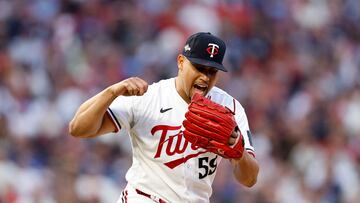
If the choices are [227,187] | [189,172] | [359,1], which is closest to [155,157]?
[189,172]

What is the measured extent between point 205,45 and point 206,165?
2.24 feet

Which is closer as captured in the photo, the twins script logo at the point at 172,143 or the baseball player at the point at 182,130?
the baseball player at the point at 182,130

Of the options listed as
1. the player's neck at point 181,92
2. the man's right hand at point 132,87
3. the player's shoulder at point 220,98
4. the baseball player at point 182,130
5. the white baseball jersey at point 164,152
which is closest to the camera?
the man's right hand at point 132,87

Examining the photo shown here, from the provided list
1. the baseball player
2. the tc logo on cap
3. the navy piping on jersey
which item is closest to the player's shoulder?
the baseball player

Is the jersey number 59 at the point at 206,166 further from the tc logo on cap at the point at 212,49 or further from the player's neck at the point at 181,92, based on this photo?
the tc logo on cap at the point at 212,49

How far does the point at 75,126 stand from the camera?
5.55 m

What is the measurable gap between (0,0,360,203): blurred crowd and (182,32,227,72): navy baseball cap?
5294 mm

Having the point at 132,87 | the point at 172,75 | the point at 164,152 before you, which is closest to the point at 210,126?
the point at 164,152

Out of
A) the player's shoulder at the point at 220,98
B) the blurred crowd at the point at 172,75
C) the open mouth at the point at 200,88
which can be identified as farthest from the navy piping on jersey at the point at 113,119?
the blurred crowd at the point at 172,75

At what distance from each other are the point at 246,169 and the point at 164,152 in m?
0.47

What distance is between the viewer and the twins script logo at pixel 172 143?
229 inches

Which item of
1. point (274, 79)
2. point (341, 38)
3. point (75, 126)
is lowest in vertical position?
point (75, 126)

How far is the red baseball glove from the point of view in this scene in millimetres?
5531

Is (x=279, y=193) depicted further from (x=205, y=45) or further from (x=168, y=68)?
(x=205, y=45)
